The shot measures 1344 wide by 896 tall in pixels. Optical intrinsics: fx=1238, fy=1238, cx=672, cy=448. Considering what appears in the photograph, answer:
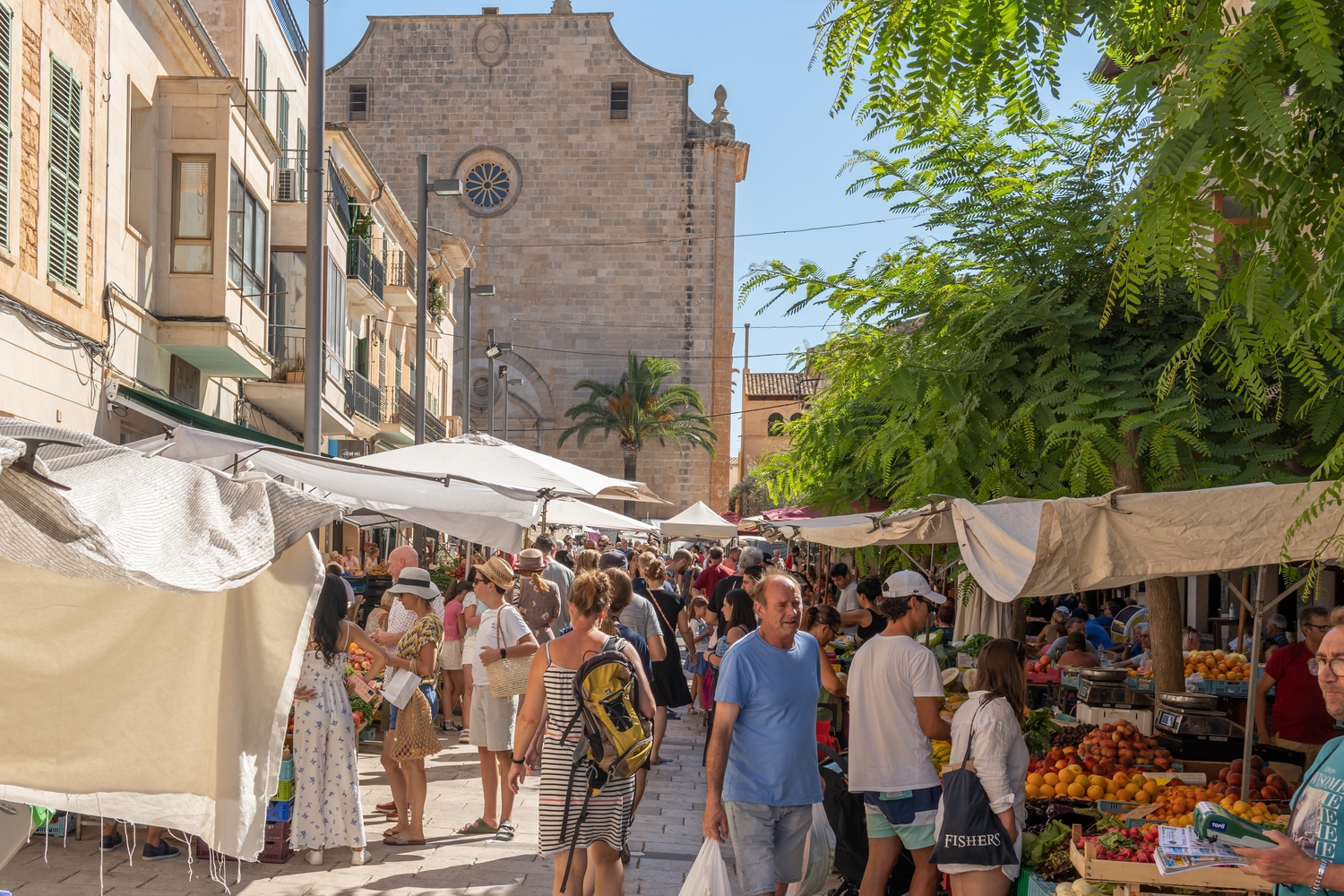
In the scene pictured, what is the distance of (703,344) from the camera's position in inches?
1922

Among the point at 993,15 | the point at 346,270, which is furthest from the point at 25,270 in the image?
the point at 346,270

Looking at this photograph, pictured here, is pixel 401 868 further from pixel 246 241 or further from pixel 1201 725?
pixel 246 241

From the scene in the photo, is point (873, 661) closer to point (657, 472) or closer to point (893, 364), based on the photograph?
point (893, 364)

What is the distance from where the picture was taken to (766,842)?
5539mm

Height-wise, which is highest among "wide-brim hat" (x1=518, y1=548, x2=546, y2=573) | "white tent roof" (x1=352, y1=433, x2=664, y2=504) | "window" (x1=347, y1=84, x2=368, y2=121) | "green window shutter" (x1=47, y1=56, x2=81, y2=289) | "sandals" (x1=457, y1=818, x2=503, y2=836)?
"window" (x1=347, y1=84, x2=368, y2=121)

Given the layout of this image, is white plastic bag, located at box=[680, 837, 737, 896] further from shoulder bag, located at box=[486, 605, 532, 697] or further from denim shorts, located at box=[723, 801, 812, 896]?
shoulder bag, located at box=[486, 605, 532, 697]

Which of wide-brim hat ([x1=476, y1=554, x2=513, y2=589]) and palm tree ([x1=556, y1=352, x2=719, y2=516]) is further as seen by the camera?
palm tree ([x1=556, y1=352, x2=719, y2=516])

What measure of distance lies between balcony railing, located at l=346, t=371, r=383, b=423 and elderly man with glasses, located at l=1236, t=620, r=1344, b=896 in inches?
930

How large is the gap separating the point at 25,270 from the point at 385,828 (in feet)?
23.2

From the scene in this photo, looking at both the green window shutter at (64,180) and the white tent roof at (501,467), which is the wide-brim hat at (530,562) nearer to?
the white tent roof at (501,467)

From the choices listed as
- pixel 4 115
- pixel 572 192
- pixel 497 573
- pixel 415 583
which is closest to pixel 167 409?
pixel 4 115

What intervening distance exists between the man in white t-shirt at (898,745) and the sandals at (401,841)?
3.08 metres

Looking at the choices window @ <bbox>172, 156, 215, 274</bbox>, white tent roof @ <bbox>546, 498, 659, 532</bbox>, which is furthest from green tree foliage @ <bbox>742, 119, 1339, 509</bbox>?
window @ <bbox>172, 156, 215, 274</bbox>

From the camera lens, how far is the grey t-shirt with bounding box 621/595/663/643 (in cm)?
877
